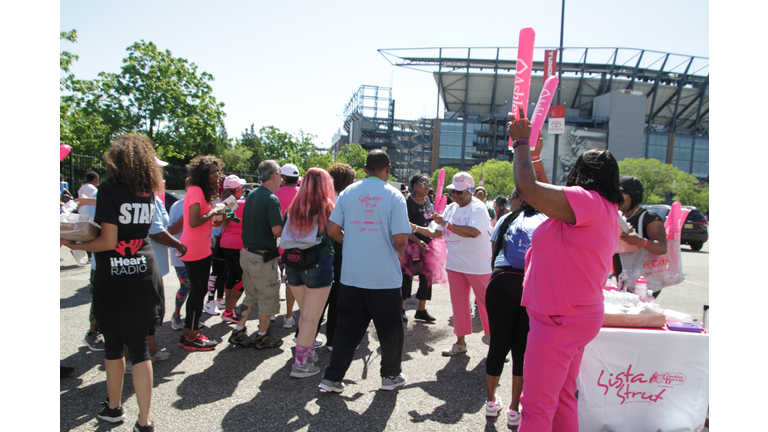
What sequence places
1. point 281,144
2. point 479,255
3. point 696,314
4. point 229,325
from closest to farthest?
A: point 479,255 < point 229,325 < point 696,314 < point 281,144

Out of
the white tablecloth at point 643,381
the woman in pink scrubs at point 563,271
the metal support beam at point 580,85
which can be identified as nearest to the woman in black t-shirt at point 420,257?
the white tablecloth at point 643,381

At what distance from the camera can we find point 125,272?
275 cm

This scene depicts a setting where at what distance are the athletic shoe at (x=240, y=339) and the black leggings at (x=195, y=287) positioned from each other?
0.41m

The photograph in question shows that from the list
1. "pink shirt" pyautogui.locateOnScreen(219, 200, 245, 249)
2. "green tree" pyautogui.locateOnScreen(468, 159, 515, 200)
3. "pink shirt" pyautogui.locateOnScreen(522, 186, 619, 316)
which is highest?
"green tree" pyautogui.locateOnScreen(468, 159, 515, 200)

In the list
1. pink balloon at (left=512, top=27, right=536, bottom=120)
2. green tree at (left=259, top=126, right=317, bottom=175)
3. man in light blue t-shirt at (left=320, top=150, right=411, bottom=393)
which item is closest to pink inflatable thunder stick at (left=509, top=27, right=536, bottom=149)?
pink balloon at (left=512, top=27, right=536, bottom=120)

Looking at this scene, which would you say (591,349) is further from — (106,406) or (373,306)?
(106,406)

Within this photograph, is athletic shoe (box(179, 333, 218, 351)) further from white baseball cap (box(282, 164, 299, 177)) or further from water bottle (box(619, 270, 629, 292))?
water bottle (box(619, 270, 629, 292))

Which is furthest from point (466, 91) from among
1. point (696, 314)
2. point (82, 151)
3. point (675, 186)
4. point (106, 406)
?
point (106, 406)

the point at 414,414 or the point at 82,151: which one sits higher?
the point at 82,151

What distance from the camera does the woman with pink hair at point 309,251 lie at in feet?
12.4

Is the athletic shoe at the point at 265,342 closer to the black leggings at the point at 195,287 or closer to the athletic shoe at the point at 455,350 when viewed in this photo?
the black leggings at the point at 195,287

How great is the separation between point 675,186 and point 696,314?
4578 cm

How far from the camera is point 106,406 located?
9.45ft

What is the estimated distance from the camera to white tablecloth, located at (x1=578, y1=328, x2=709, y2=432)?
2801 millimetres
